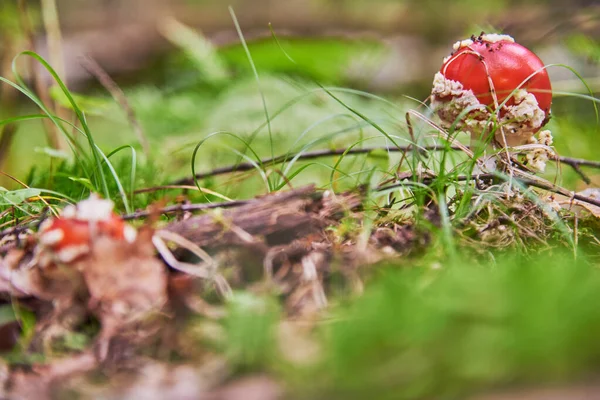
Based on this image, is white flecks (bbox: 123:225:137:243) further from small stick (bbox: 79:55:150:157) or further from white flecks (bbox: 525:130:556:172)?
small stick (bbox: 79:55:150:157)

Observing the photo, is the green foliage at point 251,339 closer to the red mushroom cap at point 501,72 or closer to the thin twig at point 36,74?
the red mushroom cap at point 501,72

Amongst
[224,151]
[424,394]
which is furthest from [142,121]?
[424,394]

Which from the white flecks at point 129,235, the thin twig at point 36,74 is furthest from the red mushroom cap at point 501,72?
the thin twig at point 36,74

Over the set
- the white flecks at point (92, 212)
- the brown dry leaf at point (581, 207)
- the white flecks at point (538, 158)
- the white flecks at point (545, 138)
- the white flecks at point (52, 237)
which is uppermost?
the white flecks at point (92, 212)

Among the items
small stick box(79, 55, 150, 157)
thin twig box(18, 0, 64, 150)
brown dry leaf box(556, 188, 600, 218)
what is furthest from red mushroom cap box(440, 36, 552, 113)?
thin twig box(18, 0, 64, 150)

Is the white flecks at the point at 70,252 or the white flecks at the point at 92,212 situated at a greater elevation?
the white flecks at the point at 92,212

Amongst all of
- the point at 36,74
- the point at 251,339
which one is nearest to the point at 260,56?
the point at 36,74

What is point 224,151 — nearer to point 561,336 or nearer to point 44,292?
point 44,292

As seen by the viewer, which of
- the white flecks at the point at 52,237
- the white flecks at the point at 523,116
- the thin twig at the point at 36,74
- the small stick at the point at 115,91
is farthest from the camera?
the thin twig at the point at 36,74
